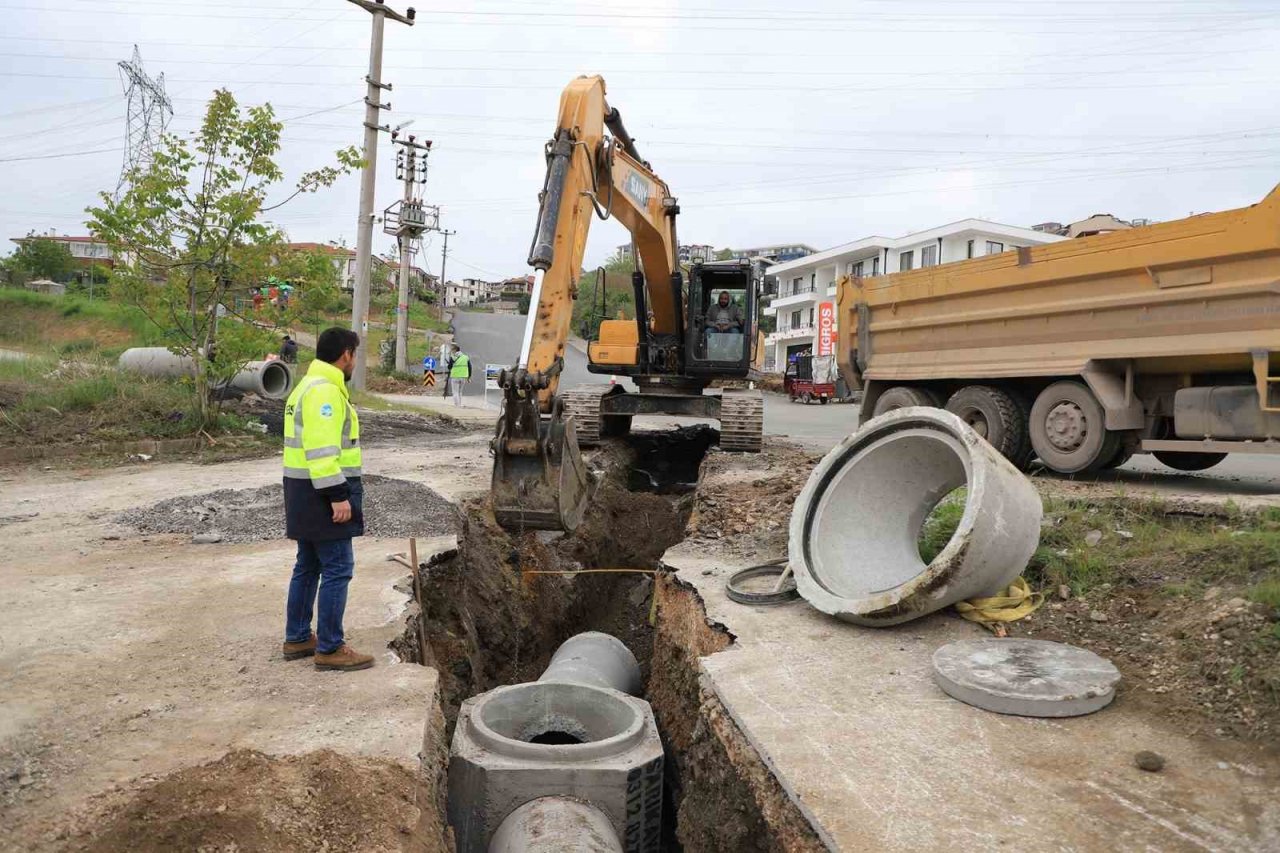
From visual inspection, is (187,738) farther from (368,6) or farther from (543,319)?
(368,6)

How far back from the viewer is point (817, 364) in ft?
105

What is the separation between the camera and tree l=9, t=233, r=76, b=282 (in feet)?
148

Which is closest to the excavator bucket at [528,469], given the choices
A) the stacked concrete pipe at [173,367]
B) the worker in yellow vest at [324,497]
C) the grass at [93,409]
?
the worker in yellow vest at [324,497]

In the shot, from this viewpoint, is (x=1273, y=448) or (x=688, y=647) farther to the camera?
(x=1273, y=448)

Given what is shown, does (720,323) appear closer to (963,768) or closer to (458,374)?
(963,768)

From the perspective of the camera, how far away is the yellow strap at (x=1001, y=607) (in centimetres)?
446

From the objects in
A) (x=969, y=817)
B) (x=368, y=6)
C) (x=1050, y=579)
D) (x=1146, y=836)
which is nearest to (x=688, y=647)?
(x=1050, y=579)

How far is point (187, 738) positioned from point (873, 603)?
3116 millimetres

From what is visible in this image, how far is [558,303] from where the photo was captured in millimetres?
6180

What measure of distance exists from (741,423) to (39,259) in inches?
1918

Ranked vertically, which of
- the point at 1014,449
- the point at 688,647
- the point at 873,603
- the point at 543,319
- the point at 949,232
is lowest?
the point at 688,647

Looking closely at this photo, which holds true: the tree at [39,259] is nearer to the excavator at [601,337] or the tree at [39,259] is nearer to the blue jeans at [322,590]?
the excavator at [601,337]

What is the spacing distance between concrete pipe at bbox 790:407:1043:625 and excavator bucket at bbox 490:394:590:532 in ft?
4.87

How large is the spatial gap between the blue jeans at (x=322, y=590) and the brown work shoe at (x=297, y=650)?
0.02 meters
